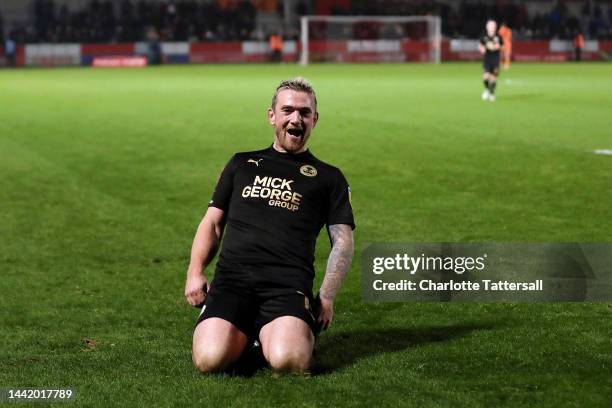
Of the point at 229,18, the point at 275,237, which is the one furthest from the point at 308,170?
the point at 229,18

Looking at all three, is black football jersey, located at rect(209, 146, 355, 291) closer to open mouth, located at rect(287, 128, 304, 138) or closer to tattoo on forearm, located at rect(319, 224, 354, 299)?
tattoo on forearm, located at rect(319, 224, 354, 299)

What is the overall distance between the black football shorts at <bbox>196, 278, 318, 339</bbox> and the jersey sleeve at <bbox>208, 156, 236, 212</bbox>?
0.44 meters

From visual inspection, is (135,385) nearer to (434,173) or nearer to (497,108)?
(434,173)

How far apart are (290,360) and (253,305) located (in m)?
0.49

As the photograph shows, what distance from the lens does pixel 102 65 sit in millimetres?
53562

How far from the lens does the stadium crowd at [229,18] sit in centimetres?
5628

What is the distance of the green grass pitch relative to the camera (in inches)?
221

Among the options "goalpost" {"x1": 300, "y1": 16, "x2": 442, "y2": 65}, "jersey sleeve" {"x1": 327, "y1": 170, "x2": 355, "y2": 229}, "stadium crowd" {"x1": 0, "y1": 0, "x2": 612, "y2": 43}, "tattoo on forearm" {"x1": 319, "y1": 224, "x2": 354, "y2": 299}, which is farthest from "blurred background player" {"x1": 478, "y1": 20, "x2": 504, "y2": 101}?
"stadium crowd" {"x1": 0, "y1": 0, "x2": 612, "y2": 43}

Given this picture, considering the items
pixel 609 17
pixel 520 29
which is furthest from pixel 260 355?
pixel 609 17

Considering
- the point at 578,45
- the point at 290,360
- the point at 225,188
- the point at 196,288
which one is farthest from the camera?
the point at 578,45

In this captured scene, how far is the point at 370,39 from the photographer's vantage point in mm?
Answer: 56750

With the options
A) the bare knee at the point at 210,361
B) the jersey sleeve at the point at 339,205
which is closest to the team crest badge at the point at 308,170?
the jersey sleeve at the point at 339,205

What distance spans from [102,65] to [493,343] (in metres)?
48.8

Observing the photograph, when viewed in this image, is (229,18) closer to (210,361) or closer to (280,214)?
(280,214)
